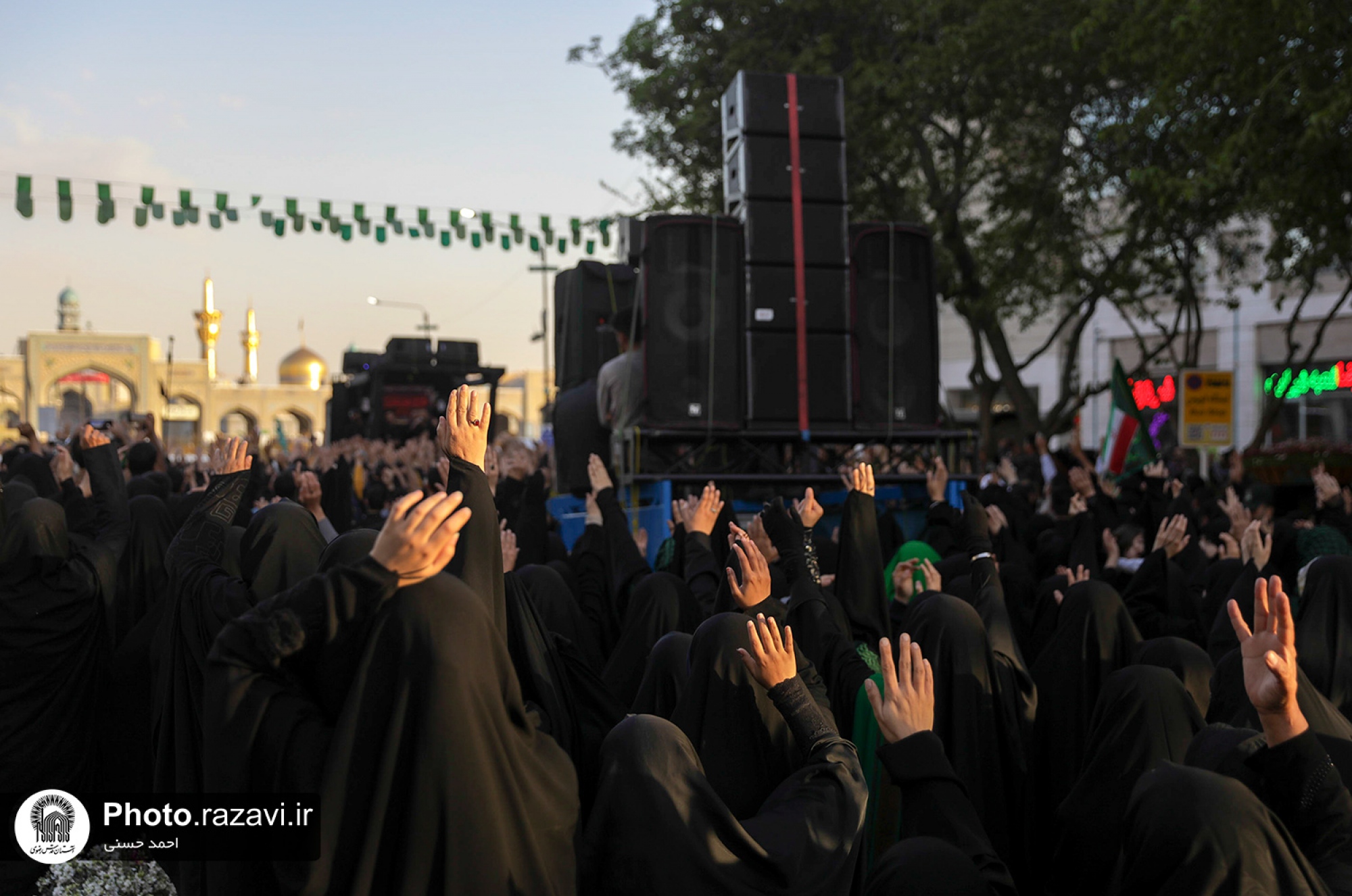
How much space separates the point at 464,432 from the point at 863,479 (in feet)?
6.63

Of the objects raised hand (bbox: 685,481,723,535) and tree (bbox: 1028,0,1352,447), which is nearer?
raised hand (bbox: 685,481,723,535)

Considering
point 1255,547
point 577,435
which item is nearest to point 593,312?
point 577,435

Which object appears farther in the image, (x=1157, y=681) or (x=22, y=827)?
(x=22, y=827)

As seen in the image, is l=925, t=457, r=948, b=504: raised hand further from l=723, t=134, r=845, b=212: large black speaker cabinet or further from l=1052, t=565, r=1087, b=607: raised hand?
l=723, t=134, r=845, b=212: large black speaker cabinet

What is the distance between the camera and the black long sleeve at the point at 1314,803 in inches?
74.6

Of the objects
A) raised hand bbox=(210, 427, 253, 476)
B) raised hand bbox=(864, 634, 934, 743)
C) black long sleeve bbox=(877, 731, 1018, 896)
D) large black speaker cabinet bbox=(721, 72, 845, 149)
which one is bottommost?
black long sleeve bbox=(877, 731, 1018, 896)

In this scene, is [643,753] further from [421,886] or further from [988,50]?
[988,50]

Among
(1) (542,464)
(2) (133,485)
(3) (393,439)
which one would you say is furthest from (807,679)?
(3) (393,439)

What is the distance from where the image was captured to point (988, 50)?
1484 cm

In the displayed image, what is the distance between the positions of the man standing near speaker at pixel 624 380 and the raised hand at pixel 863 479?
167 inches

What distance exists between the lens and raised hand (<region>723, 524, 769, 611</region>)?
2.79 m

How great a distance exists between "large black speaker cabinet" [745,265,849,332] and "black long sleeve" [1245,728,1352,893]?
644 centimetres

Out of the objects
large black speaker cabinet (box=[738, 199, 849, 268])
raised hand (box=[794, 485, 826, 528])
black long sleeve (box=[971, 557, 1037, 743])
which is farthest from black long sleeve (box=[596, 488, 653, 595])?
large black speaker cabinet (box=[738, 199, 849, 268])

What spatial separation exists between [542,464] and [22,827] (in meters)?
9.01
